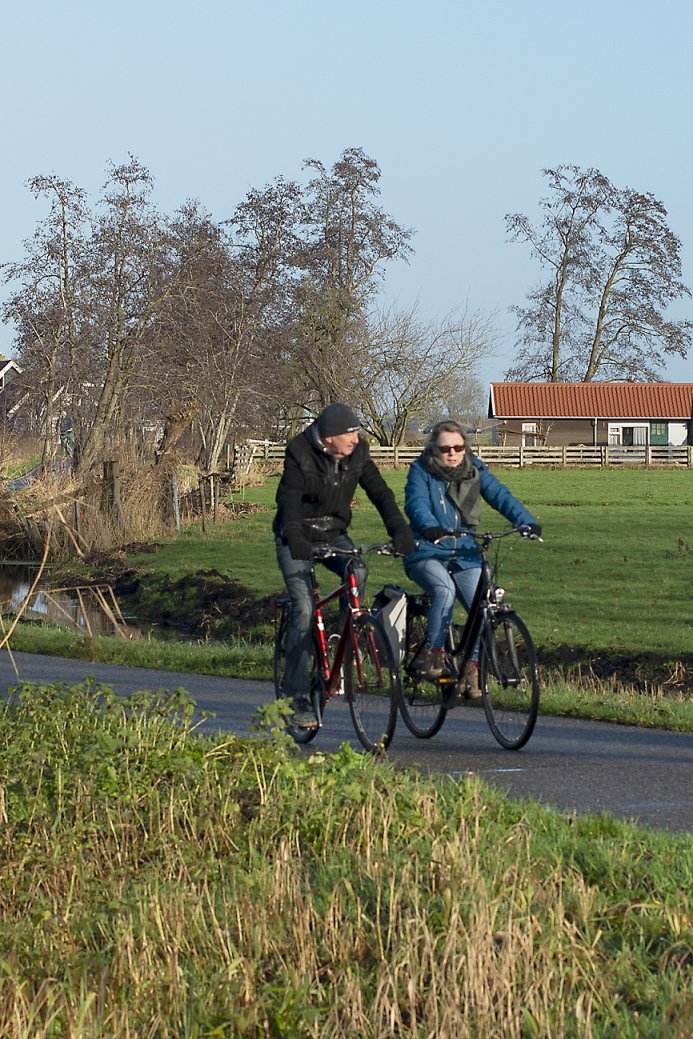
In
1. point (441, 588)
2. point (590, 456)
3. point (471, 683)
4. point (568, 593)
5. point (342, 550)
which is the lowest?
point (568, 593)

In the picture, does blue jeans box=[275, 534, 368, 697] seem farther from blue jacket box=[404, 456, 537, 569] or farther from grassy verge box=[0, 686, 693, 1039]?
grassy verge box=[0, 686, 693, 1039]

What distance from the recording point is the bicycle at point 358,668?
8844 mm

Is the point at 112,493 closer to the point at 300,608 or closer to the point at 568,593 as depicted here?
the point at 568,593

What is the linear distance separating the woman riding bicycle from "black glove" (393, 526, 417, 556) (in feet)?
0.95

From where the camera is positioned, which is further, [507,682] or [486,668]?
[486,668]

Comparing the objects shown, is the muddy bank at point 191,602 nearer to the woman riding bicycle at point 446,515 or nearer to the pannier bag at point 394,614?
the woman riding bicycle at point 446,515

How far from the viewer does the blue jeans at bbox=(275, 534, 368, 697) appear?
9.41 m

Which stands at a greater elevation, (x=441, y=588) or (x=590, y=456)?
(x=590, y=456)

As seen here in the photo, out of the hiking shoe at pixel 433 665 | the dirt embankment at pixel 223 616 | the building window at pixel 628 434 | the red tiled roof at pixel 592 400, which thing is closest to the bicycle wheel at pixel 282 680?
the hiking shoe at pixel 433 665

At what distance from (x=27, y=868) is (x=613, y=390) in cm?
8237

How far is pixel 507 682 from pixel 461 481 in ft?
4.51

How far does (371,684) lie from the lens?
896 centimetres

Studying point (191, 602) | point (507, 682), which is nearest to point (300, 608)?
point (507, 682)

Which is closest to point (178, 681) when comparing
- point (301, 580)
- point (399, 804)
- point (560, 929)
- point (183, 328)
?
point (301, 580)
